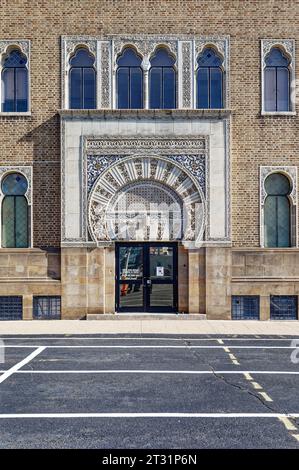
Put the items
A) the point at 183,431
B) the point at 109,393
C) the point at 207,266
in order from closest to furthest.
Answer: the point at 183,431 < the point at 109,393 < the point at 207,266

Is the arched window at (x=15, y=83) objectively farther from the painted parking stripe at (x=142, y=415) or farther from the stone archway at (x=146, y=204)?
the painted parking stripe at (x=142, y=415)

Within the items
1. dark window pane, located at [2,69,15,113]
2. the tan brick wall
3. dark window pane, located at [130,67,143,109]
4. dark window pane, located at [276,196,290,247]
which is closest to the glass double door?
the tan brick wall

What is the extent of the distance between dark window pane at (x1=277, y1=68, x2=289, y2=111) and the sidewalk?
753 centimetres

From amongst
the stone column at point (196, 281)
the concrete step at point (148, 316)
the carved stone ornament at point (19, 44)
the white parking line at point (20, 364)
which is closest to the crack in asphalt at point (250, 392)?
the white parking line at point (20, 364)

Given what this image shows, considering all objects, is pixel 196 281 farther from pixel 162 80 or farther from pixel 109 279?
pixel 162 80

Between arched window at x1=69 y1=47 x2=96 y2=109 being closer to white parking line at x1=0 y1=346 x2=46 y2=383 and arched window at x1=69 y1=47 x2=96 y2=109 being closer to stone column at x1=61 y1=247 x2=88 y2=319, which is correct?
stone column at x1=61 y1=247 x2=88 y2=319

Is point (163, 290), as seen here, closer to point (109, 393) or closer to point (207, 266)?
point (207, 266)

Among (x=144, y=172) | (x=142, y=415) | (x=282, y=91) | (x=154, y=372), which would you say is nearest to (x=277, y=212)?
(x=282, y=91)

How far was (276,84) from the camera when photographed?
1877 centimetres

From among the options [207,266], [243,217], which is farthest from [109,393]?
[243,217]

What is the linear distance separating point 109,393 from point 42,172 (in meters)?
11.2

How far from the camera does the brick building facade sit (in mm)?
18125

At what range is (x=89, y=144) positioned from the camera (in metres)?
18.2

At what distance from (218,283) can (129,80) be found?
773cm
